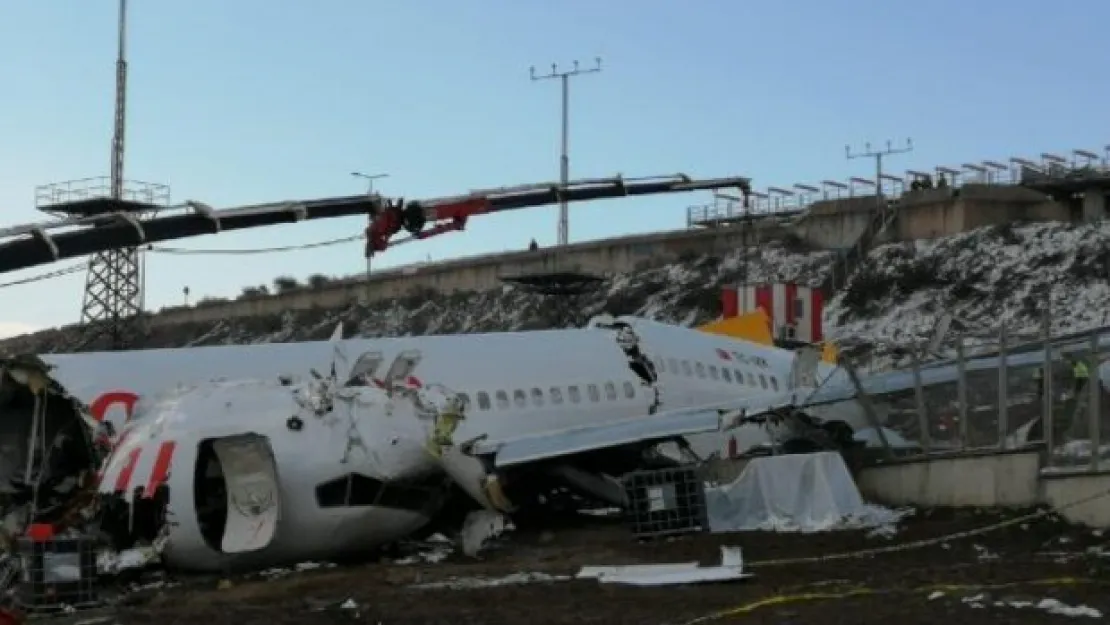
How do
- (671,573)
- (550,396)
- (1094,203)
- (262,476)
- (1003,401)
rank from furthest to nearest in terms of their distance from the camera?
1. (1094,203)
2. (550,396)
3. (1003,401)
4. (262,476)
5. (671,573)

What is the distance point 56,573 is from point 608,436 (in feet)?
29.2

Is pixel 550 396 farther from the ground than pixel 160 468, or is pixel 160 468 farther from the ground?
pixel 550 396

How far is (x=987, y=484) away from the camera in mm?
20062

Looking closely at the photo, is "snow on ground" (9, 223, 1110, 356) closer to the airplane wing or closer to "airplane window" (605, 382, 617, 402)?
"airplane window" (605, 382, 617, 402)

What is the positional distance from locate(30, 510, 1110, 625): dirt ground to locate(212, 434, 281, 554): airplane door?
0.55 meters

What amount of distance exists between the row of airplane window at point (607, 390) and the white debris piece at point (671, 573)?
662 centimetres

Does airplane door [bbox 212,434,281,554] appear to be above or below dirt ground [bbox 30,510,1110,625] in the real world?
above

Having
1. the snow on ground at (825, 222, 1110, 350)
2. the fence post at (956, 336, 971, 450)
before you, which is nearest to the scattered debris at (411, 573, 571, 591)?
the fence post at (956, 336, 971, 450)

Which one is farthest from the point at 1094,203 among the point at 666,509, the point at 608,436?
the point at 666,509

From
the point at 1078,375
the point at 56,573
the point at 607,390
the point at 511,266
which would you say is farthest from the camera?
the point at 511,266

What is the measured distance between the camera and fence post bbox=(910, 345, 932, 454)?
21.7 m

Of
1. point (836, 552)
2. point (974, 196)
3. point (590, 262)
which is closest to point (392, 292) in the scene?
point (590, 262)

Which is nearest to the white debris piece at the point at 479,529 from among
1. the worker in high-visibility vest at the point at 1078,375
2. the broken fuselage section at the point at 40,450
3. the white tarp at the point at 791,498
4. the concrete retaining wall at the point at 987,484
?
the white tarp at the point at 791,498

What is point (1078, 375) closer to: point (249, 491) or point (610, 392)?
point (610, 392)
